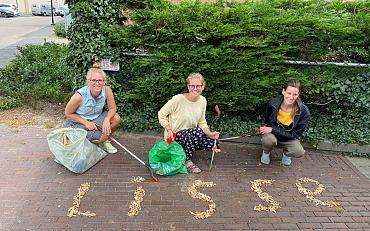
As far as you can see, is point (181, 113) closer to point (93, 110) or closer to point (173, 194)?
point (173, 194)

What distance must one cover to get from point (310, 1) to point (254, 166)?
3.35 metres

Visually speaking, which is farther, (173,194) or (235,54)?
(235,54)

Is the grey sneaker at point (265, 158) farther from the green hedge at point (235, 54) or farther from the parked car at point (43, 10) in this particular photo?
the parked car at point (43, 10)

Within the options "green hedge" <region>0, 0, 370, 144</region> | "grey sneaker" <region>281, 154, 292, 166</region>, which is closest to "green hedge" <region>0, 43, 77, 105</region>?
"green hedge" <region>0, 0, 370, 144</region>

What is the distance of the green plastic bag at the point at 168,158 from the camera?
13.5 feet

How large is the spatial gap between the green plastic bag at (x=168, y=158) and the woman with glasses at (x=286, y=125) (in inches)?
42.6

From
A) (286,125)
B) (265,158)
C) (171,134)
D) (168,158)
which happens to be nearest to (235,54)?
(286,125)

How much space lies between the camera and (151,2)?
5234mm

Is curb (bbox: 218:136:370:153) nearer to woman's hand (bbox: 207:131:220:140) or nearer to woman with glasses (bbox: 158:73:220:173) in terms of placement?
woman's hand (bbox: 207:131:220:140)

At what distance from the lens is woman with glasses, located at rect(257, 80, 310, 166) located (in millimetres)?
4230

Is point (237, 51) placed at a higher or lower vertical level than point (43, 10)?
higher

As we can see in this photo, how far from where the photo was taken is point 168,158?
417cm

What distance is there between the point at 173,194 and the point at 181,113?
3.23ft

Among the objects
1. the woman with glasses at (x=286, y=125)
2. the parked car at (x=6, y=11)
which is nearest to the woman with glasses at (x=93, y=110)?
the woman with glasses at (x=286, y=125)
